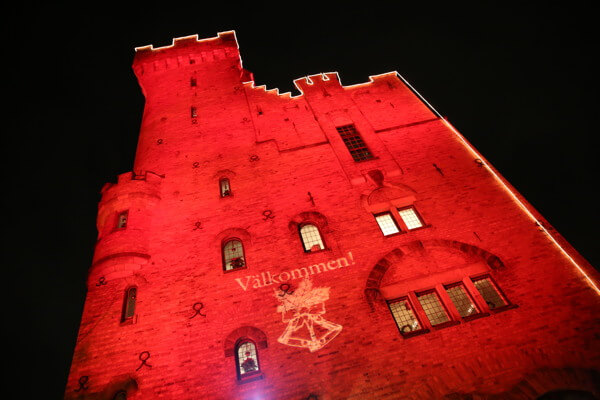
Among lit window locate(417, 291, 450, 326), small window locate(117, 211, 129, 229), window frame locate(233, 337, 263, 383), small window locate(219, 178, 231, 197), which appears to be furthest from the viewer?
small window locate(219, 178, 231, 197)

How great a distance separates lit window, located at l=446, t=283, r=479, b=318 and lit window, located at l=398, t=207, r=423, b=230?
7.20 ft

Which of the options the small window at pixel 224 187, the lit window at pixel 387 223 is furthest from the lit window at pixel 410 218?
the small window at pixel 224 187

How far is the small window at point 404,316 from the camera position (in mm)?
8923

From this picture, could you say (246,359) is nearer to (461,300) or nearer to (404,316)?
(404,316)

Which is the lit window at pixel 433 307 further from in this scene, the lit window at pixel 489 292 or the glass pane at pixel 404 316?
the lit window at pixel 489 292

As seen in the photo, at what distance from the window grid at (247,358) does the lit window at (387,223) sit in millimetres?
5252

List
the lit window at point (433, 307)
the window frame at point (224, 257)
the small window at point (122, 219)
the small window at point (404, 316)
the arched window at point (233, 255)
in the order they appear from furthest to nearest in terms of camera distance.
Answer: the small window at point (122, 219) → the arched window at point (233, 255) → the window frame at point (224, 257) → the lit window at point (433, 307) → the small window at point (404, 316)

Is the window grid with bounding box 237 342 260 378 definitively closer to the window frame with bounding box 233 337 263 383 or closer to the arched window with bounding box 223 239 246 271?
the window frame with bounding box 233 337 263 383

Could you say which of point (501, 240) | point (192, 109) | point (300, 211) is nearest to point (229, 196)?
point (300, 211)

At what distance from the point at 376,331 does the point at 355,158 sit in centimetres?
694

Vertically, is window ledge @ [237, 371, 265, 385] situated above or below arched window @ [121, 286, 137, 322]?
below

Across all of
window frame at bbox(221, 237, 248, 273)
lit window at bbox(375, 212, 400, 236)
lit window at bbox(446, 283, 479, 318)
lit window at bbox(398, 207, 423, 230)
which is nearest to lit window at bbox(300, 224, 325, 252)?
window frame at bbox(221, 237, 248, 273)

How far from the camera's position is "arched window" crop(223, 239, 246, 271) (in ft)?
34.4

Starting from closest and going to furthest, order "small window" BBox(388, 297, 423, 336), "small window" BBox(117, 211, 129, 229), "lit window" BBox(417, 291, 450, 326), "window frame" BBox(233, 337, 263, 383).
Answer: "window frame" BBox(233, 337, 263, 383) → "small window" BBox(388, 297, 423, 336) → "lit window" BBox(417, 291, 450, 326) → "small window" BBox(117, 211, 129, 229)
